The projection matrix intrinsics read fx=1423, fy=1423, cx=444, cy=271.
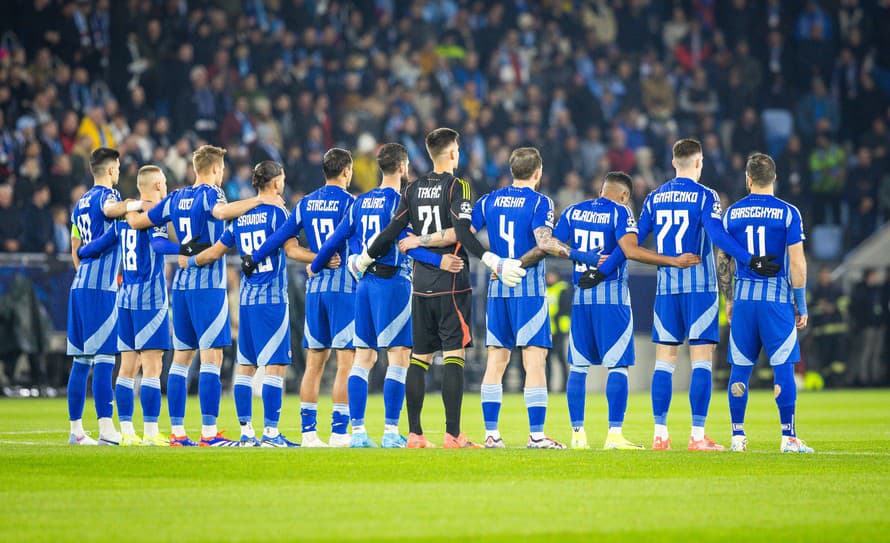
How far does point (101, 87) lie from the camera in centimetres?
2400

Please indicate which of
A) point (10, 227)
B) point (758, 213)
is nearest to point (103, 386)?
point (758, 213)

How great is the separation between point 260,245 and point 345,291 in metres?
0.82

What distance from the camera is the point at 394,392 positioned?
11461mm

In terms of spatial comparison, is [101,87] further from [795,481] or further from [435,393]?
[795,481]

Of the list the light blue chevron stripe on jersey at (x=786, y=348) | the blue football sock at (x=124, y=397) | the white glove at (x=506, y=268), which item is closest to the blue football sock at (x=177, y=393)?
the blue football sock at (x=124, y=397)

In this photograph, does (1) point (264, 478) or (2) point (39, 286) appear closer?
(1) point (264, 478)

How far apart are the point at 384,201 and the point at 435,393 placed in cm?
1206

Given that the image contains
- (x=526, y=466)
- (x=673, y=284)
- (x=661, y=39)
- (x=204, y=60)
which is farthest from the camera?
(x=661, y=39)

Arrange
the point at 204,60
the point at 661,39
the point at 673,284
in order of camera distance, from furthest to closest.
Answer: the point at 661,39, the point at 204,60, the point at 673,284

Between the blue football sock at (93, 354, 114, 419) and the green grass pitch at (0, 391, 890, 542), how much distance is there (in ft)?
1.91

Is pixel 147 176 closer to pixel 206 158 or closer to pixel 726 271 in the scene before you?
pixel 206 158

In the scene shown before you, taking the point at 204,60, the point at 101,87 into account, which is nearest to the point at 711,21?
the point at 204,60

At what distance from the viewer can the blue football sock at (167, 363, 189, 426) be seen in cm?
1201

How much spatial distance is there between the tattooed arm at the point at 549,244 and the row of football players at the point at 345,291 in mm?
11
